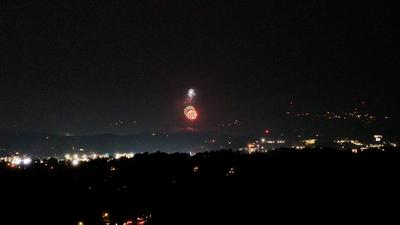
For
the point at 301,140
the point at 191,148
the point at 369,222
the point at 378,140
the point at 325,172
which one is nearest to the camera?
the point at 369,222

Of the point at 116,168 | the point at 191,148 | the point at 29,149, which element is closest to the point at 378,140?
the point at 116,168

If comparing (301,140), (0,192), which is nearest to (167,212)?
(0,192)

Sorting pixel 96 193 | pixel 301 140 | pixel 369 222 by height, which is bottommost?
pixel 369 222

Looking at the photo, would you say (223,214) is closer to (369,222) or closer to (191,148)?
(369,222)

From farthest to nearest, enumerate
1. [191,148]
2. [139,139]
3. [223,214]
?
[139,139], [191,148], [223,214]

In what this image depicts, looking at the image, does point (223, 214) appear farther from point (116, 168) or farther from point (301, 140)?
point (301, 140)

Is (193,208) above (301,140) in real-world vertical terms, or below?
below

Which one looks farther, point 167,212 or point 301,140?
point 301,140
